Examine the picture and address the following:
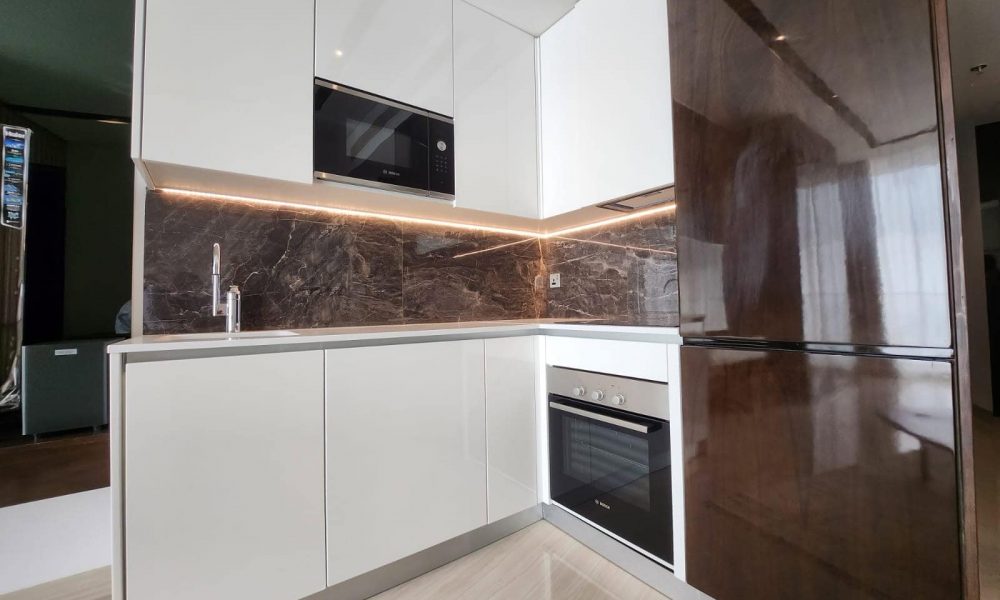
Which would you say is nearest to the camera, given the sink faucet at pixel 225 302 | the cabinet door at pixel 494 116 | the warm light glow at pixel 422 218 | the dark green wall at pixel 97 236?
the dark green wall at pixel 97 236

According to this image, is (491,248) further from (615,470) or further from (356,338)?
(615,470)

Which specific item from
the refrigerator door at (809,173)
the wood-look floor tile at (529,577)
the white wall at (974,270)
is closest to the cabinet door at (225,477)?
the wood-look floor tile at (529,577)

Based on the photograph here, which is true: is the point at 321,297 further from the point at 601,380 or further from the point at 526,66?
the point at 526,66

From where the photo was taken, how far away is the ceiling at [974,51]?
100 cm

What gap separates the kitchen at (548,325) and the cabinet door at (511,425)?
0.02 meters

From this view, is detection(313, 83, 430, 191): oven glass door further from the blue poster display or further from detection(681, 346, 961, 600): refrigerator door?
detection(681, 346, 961, 600): refrigerator door

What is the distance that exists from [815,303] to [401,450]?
135cm

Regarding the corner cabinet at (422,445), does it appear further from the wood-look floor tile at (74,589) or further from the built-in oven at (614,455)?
the wood-look floor tile at (74,589)

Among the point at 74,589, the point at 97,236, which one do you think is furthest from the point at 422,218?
the point at 74,589

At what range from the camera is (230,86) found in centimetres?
141

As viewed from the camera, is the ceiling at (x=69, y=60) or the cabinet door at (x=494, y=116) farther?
the cabinet door at (x=494, y=116)

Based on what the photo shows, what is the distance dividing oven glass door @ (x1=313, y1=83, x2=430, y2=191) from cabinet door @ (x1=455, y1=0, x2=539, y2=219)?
207 millimetres

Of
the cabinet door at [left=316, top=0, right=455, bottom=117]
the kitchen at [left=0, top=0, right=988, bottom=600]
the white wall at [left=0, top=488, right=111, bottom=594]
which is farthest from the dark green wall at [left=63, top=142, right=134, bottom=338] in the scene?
the cabinet door at [left=316, top=0, right=455, bottom=117]

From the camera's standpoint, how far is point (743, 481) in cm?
120
